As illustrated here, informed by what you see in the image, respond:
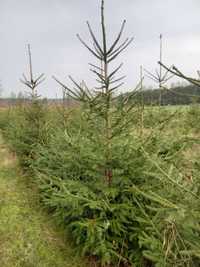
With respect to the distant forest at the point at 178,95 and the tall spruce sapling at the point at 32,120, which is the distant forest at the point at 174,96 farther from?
the tall spruce sapling at the point at 32,120

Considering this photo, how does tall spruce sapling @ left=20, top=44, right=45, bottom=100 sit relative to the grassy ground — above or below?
above

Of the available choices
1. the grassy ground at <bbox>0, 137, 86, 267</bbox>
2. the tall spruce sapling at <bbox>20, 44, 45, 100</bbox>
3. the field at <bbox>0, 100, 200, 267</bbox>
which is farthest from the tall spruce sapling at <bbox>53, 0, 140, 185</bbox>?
the tall spruce sapling at <bbox>20, 44, 45, 100</bbox>

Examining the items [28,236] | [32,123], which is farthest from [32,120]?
[28,236]

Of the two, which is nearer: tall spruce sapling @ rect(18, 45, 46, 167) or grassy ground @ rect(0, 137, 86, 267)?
grassy ground @ rect(0, 137, 86, 267)

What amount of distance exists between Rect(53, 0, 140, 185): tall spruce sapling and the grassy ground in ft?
6.16

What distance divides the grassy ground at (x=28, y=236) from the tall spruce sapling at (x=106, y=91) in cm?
188

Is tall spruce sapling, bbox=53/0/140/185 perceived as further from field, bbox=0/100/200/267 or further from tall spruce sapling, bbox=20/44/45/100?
tall spruce sapling, bbox=20/44/45/100

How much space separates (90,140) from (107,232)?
1.36 metres

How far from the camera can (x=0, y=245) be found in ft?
16.2

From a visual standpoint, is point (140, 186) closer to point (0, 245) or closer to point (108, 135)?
point (108, 135)

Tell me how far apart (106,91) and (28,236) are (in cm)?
316

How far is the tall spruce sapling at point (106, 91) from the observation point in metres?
3.77

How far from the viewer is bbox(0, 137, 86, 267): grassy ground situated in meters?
4.59

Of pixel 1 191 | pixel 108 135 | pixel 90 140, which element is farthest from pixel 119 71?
pixel 1 191
